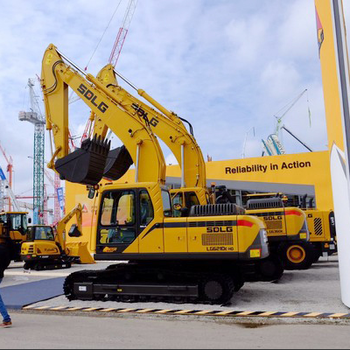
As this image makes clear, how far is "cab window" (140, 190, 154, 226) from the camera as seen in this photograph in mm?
8599

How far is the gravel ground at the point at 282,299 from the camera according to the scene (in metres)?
8.04

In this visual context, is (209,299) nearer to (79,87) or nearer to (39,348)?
(39,348)

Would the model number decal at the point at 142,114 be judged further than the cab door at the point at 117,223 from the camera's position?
Yes

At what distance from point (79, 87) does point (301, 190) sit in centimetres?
1988

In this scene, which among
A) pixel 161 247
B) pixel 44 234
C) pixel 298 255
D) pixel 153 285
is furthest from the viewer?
pixel 44 234

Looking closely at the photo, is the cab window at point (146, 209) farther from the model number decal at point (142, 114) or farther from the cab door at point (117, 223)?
the model number decal at point (142, 114)

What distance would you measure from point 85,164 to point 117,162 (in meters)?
1.92

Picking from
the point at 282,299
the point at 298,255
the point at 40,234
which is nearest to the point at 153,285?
the point at 282,299

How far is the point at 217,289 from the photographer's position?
325 inches

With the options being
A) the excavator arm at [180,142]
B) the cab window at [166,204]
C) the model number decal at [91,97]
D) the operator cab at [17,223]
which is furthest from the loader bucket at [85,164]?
the operator cab at [17,223]

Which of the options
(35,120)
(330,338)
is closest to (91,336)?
(330,338)

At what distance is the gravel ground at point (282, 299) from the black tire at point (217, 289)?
0.58ft

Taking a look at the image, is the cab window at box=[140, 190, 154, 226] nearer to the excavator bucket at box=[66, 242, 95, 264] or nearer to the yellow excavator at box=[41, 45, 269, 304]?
the yellow excavator at box=[41, 45, 269, 304]

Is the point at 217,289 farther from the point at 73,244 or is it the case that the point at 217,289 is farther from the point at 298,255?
the point at 73,244
